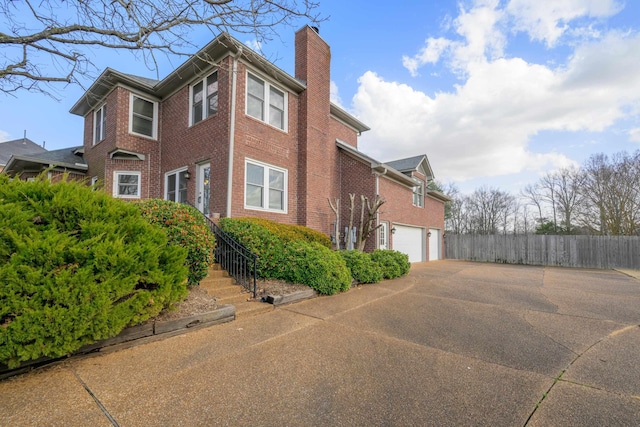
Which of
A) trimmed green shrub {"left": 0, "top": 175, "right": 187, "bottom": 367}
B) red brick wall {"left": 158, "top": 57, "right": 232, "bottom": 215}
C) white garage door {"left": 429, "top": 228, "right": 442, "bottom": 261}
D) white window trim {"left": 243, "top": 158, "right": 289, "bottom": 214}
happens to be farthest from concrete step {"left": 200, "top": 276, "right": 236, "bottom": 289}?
white garage door {"left": 429, "top": 228, "right": 442, "bottom": 261}

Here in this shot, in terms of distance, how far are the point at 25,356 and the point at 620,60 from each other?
47.6 ft

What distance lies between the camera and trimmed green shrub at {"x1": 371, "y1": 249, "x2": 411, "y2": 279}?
8.55 meters

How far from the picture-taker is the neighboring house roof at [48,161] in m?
11.0

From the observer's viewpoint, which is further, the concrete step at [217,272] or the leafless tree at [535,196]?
the leafless tree at [535,196]

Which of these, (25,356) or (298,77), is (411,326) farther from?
(298,77)

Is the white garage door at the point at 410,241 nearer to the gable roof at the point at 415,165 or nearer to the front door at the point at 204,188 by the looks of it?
the gable roof at the point at 415,165

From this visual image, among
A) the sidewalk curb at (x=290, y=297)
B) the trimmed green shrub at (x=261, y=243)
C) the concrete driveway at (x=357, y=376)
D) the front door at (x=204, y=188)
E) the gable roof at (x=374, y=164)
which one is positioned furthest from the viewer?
the gable roof at (x=374, y=164)

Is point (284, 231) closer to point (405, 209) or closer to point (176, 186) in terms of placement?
point (176, 186)

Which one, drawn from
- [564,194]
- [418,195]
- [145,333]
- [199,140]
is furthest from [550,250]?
[145,333]

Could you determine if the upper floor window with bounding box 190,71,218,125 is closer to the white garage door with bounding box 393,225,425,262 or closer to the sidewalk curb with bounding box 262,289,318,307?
the sidewalk curb with bounding box 262,289,318,307

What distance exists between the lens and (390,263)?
873cm

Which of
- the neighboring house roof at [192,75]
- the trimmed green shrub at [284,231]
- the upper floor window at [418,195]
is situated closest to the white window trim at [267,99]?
the neighboring house roof at [192,75]

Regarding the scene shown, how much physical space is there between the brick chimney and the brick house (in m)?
0.04

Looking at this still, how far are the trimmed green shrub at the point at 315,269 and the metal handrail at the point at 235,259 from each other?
846 mm
